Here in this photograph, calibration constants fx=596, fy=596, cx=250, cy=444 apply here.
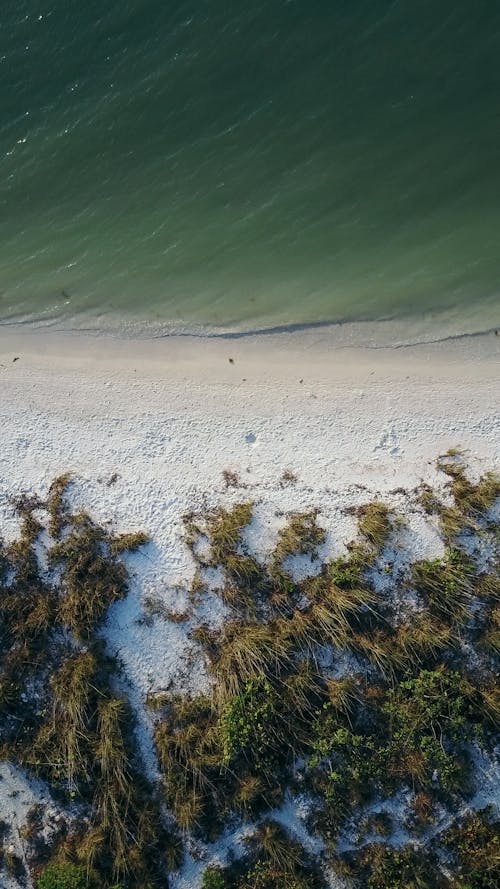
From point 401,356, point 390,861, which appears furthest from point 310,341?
point 390,861

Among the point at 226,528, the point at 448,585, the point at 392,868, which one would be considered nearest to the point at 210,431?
the point at 226,528

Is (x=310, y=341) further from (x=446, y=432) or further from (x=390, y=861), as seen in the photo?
(x=390, y=861)

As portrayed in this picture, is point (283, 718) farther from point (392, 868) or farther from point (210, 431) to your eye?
point (210, 431)

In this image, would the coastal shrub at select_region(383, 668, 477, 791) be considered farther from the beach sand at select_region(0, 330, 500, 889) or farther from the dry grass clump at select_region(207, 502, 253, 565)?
the dry grass clump at select_region(207, 502, 253, 565)

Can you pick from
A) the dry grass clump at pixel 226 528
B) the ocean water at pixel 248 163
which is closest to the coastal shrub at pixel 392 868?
the dry grass clump at pixel 226 528

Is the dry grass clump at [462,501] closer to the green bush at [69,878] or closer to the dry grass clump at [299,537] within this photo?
the dry grass clump at [299,537]

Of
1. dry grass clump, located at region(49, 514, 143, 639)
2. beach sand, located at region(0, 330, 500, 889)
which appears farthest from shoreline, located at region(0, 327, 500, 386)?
dry grass clump, located at region(49, 514, 143, 639)
